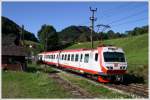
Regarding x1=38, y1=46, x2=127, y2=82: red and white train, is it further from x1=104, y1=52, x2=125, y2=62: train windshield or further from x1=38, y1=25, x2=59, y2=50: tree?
x1=38, y1=25, x2=59, y2=50: tree

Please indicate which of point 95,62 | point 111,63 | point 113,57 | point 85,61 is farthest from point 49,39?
point 111,63

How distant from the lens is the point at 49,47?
106 m

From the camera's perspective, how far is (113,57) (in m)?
26.7

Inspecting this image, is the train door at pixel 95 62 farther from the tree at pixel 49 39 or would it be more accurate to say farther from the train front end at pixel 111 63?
the tree at pixel 49 39

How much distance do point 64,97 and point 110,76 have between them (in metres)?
8.39

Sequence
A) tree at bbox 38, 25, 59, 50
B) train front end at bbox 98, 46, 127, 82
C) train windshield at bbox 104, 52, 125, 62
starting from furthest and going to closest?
tree at bbox 38, 25, 59, 50, train windshield at bbox 104, 52, 125, 62, train front end at bbox 98, 46, 127, 82

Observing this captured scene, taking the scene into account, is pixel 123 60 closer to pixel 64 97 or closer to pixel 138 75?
pixel 138 75

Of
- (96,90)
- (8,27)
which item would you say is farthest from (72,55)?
(8,27)

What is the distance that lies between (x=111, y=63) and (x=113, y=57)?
661 mm

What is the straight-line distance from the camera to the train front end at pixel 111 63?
85.5 feet

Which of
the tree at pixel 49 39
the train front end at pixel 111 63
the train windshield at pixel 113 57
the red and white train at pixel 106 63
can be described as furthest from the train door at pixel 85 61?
the tree at pixel 49 39

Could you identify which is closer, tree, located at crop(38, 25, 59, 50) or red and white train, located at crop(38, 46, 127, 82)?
red and white train, located at crop(38, 46, 127, 82)

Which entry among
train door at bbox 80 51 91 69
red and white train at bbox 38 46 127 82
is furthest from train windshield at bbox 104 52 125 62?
train door at bbox 80 51 91 69

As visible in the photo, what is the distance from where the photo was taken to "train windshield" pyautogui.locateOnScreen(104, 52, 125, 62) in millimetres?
26455
